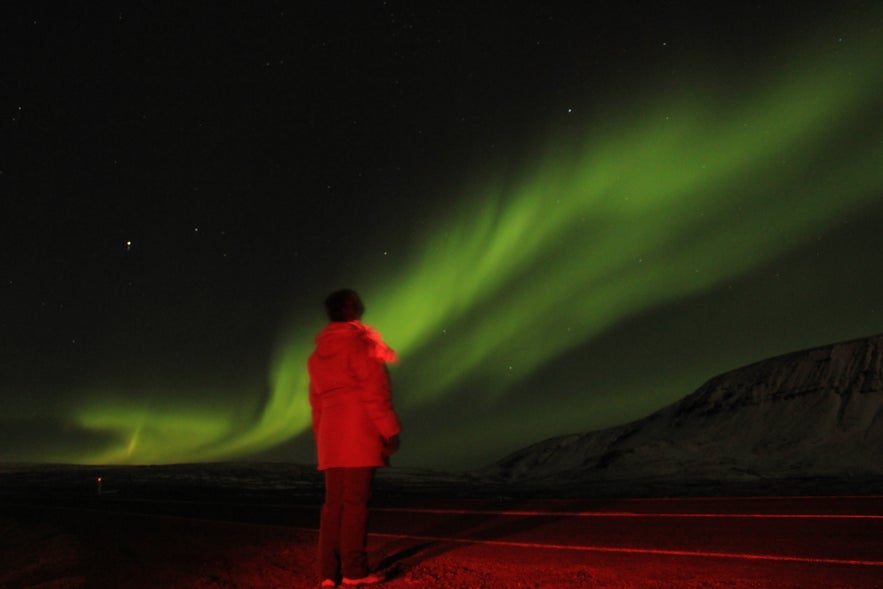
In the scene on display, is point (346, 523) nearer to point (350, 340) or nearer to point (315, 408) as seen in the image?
point (315, 408)

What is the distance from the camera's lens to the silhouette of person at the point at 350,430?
17.7 feet

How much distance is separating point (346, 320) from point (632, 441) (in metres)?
93.6

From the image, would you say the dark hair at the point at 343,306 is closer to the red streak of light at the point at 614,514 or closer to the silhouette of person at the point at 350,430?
the silhouette of person at the point at 350,430

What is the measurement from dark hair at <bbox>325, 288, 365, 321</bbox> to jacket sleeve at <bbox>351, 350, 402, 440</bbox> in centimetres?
33

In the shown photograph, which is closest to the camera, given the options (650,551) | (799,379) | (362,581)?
(362,581)

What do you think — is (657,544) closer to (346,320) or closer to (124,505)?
(346,320)

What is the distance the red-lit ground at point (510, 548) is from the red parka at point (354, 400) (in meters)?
0.92

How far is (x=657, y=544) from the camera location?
7.78 metres

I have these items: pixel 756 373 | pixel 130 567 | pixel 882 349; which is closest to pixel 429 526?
pixel 130 567

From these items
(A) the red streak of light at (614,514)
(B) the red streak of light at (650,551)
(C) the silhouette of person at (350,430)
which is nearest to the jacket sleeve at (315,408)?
(C) the silhouette of person at (350,430)

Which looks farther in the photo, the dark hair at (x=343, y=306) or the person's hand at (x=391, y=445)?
the dark hair at (x=343, y=306)

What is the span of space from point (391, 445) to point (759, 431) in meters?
82.8

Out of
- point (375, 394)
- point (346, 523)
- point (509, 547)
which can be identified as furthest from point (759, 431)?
point (375, 394)

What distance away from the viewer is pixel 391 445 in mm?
5410
